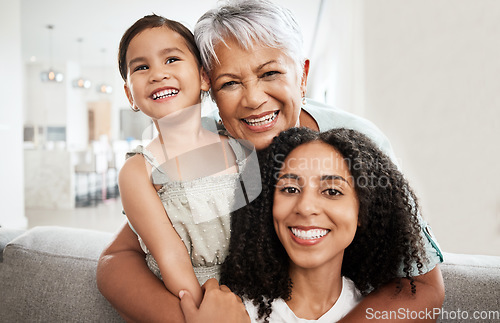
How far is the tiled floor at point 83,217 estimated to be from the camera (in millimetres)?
5191

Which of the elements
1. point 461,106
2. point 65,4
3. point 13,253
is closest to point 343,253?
point 13,253

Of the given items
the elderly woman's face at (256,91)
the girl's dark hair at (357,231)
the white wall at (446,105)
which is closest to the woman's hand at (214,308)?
the girl's dark hair at (357,231)

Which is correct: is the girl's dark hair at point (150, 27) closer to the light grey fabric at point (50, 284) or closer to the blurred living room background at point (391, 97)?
the blurred living room background at point (391, 97)

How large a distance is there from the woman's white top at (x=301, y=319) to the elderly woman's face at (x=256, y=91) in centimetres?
49

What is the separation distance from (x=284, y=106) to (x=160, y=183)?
1.47 ft

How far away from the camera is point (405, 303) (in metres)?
1.03

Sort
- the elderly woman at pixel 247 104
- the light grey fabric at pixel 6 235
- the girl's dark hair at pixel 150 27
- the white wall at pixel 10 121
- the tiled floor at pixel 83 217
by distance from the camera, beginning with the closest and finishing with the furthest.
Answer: the elderly woman at pixel 247 104
the girl's dark hair at pixel 150 27
the light grey fabric at pixel 6 235
the white wall at pixel 10 121
the tiled floor at pixel 83 217

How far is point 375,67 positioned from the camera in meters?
3.42

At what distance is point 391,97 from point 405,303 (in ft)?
8.17

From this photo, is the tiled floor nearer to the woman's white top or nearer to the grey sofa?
the grey sofa

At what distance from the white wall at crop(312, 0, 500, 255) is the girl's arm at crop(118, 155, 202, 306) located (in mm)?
2065

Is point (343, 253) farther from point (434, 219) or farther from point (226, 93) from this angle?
point (434, 219)

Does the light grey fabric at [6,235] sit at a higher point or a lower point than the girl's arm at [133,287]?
lower

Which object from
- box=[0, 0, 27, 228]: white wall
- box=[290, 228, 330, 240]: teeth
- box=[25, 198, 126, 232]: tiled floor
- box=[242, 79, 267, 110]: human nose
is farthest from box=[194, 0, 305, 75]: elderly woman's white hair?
box=[0, 0, 27, 228]: white wall
